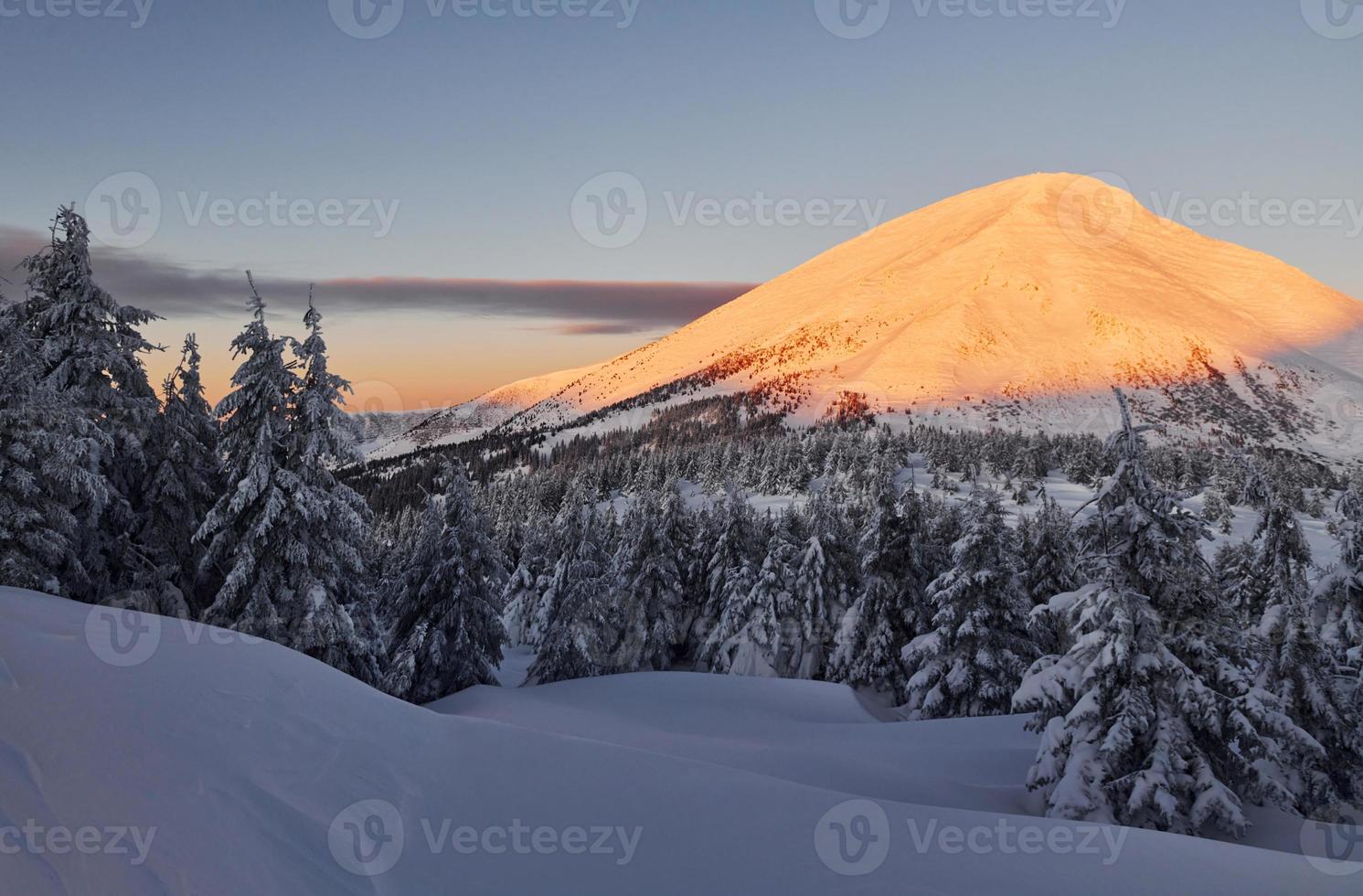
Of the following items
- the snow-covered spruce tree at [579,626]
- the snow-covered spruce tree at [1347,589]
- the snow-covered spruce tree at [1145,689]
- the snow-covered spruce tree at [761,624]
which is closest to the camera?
the snow-covered spruce tree at [1145,689]

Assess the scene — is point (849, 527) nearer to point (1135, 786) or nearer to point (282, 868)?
point (1135, 786)

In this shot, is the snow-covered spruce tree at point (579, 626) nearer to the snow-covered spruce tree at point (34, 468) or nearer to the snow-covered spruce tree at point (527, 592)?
the snow-covered spruce tree at point (527, 592)

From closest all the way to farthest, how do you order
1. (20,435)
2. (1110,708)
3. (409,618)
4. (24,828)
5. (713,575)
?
(24,828)
(1110,708)
(20,435)
(409,618)
(713,575)

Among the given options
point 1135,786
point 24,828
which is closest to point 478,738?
A: point 24,828

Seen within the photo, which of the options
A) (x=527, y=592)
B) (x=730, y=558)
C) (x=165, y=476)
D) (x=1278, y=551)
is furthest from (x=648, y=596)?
(x=1278, y=551)

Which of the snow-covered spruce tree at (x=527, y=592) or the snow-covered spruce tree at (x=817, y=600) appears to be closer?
the snow-covered spruce tree at (x=817, y=600)

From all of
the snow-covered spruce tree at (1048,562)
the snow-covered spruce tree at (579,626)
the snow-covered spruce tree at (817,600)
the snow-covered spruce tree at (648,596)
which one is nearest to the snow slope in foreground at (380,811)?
the snow-covered spruce tree at (1048,562)

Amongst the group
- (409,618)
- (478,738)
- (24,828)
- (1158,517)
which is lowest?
(409,618)
